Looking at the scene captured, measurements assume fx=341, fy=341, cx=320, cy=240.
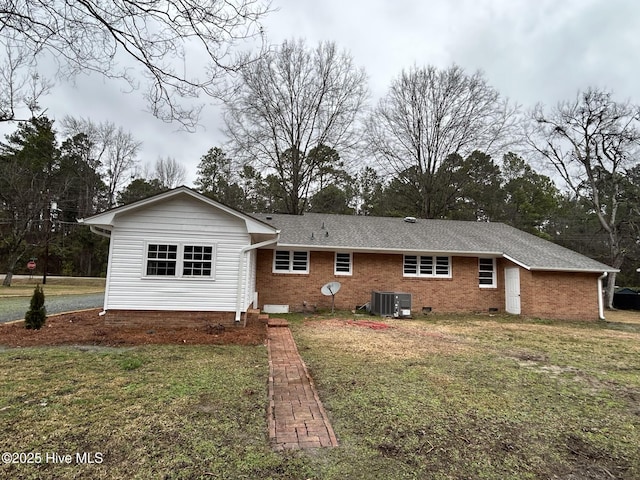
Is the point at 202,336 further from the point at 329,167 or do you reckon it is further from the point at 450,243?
the point at 329,167

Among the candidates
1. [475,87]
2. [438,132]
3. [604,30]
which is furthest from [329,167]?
[604,30]

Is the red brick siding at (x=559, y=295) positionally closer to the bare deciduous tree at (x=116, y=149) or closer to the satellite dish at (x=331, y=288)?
the satellite dish at (x=331, y=288)

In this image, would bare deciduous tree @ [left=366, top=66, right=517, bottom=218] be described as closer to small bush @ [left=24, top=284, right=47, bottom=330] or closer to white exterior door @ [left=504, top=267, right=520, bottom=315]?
white exterior door @ [left=504, top=267, right=520, bottom=315]

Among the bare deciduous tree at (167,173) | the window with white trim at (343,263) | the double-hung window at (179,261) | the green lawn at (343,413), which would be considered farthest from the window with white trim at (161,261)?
the bare deciduous tree at (167,173)

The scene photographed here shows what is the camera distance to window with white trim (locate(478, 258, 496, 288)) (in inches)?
589

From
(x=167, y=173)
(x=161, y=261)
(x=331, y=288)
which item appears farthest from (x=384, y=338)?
(x=167, y=173)

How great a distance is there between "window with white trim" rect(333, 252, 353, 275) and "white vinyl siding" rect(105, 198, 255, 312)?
5.88 m

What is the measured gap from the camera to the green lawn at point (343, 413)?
2924 mm

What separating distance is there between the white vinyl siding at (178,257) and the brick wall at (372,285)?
4.78 m

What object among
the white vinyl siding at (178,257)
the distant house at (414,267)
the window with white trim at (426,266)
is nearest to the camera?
the white vinyl siding at (178,257)

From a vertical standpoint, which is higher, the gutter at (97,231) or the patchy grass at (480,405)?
the gutter at (97,231)

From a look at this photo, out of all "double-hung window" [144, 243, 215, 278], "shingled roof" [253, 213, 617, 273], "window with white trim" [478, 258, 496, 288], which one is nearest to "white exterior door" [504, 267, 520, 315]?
"window with white trim" [478, 258, 496, 288]

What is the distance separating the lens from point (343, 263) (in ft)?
47.3

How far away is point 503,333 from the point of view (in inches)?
401
